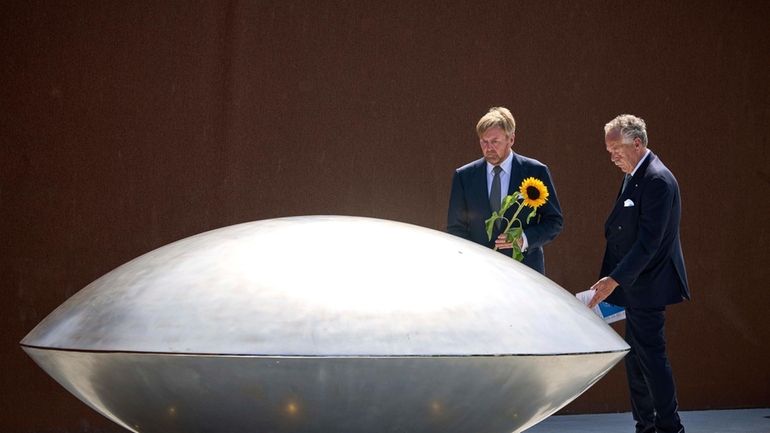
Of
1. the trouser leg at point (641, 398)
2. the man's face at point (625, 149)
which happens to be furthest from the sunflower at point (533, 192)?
A: the trouser leg at point (641, 398)

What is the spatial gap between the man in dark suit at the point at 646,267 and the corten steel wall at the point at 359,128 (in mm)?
1935

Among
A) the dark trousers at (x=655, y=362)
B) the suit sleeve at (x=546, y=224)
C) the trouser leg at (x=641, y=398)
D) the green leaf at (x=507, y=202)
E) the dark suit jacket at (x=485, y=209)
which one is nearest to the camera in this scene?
the green leaf at (x=507, y=202)

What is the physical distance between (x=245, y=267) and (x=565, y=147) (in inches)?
192

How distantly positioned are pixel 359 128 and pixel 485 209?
1.97m

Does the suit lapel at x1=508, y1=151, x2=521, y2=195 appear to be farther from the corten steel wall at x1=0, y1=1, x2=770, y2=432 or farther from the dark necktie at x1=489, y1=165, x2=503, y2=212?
the corten steel wall at x1=0, y1=1, x2=770, y2=432

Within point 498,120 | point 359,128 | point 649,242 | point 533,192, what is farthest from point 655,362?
point 359,128

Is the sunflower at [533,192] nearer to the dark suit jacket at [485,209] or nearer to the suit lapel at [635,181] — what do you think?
the dark suit jacket at [485,209]

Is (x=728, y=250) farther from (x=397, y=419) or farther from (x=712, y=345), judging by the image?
(x=397, y=419)

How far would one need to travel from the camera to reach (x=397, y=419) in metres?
2.38

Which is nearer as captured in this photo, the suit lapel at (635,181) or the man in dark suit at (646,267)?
the man in dark suit at (646,267)

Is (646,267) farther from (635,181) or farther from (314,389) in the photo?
(314,389)

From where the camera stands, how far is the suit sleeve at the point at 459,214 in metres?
4.79

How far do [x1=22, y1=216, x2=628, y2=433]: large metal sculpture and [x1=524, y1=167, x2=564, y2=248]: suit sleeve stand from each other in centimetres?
190

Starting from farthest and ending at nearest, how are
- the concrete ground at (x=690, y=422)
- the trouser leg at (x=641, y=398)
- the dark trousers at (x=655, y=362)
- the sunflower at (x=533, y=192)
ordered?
the concrete ground at (x=690, y=422), the trouser leg at (x=641, y=398), the dark trousers at (x=655, y=362), the sunflower at (x=533, y=192)
